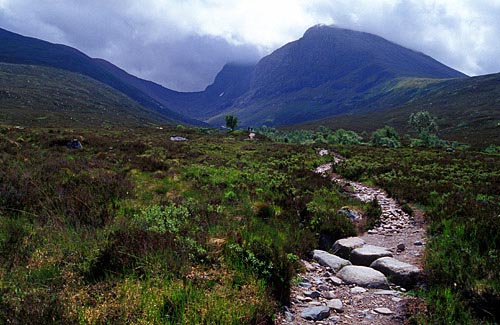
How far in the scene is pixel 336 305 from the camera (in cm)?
471

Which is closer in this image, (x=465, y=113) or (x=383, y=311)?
(x=383, y=311)

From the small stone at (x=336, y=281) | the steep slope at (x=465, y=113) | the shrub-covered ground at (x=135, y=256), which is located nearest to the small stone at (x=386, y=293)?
the small stone at (x=336, y=281)

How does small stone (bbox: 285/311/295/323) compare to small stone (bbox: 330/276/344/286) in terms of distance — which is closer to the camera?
small stone (bbox: 285/311/295/323)

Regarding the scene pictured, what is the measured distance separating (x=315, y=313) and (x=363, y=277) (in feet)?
6.11

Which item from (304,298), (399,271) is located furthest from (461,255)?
(304,298)

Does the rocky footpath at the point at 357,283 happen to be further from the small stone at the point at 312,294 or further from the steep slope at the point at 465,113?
the steep slope at the point at 465,113

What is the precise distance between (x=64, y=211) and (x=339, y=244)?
6819 mm

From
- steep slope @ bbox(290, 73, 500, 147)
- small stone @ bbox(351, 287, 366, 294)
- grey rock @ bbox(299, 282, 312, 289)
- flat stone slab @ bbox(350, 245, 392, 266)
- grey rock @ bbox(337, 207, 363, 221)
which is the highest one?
steep slope @ bbox(290, 73, 500, 147)

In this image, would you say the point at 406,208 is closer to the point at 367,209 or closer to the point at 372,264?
the point at 367,209

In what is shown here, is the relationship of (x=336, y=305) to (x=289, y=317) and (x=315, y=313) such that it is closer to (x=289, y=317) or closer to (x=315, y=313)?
(x=315, y=313)

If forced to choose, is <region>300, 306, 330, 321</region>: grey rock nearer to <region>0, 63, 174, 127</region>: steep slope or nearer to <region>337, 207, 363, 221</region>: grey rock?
<region>337, 207, 363, 221</region>: grey rock

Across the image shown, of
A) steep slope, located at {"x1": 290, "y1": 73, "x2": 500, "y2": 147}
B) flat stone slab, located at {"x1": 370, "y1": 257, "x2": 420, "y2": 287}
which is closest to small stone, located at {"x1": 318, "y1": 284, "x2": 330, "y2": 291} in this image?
flat stone slab, located at {"x1": 370, "y1": 257, "x2": 420, "y2": 287}

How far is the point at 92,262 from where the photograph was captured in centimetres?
443

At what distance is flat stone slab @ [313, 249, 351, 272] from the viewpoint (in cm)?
643
